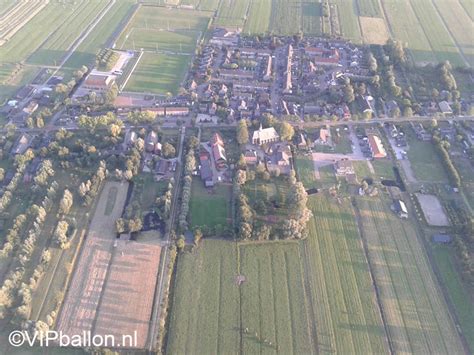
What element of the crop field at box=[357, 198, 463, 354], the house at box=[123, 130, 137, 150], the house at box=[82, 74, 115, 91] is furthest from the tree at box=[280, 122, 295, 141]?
the house at box=[82, 74, 115, 91]

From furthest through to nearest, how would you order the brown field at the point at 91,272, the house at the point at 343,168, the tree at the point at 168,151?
the tree at the point at 168,151 → the house at the point at 343,168 → the brown field at the point at 91,272

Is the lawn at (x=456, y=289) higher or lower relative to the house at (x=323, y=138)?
lower

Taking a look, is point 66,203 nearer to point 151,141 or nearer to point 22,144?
point 151,141

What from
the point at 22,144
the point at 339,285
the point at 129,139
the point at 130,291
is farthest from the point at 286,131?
the point at 22,144

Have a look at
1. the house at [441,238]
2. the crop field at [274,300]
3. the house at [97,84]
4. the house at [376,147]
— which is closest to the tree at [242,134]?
the crop field at [274,300]

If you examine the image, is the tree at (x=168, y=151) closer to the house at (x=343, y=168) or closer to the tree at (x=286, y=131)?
the tree at (x=286, y=131)

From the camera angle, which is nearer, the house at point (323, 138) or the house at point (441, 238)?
the house at point (441, 238)

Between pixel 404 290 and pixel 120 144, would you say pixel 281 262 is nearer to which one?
pixel 404 290

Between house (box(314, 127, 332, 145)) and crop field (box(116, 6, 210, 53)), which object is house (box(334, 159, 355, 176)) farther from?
crop field (box(116, 6, 210, 53))
